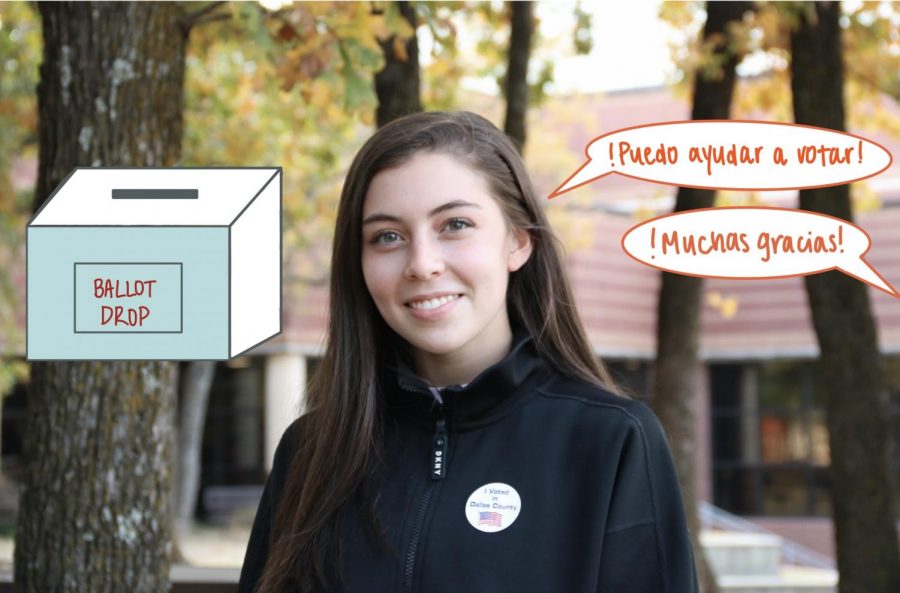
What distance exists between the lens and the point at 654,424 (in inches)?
99.5

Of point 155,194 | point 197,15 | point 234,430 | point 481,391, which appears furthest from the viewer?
point 234,430

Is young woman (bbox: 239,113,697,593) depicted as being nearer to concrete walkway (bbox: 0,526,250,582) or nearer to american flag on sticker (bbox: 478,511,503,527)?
american flag on sticker (bbox: 478,511,503,527)

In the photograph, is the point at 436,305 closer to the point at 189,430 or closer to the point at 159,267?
the point at 159,267

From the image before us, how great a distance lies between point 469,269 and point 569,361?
1.06 ft

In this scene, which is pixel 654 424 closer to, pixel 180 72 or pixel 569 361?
pixel 569 361

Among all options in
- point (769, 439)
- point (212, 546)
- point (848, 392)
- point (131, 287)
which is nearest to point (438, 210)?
point (131, 287)

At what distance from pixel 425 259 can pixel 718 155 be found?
142 cm

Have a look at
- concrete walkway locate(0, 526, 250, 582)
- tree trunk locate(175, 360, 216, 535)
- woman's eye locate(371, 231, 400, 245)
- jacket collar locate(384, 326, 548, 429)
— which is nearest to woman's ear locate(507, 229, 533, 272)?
jacket collar locate(384, 326, 548, 429)

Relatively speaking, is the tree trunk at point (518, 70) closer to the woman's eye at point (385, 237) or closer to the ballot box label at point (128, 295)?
the ballot box label at point (128, 295)

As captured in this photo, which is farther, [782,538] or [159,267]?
[782,538]

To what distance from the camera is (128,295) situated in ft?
9.37

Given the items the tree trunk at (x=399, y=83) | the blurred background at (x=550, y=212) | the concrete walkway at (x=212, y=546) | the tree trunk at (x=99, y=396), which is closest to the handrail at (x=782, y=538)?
the blurred background at (x=550, y=212)

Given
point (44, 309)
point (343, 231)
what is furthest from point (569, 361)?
point (44, 309)

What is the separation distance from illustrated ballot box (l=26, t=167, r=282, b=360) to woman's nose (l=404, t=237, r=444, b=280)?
1.65 ft
